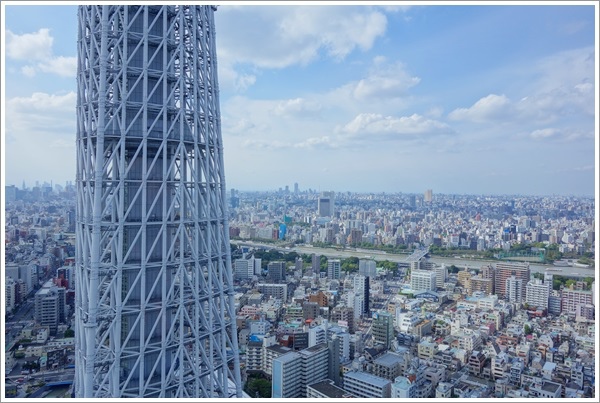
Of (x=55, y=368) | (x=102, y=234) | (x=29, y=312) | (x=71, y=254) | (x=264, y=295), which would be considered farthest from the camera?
(x=264, y=295)


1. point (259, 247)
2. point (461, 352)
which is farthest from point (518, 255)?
point (461, 352)

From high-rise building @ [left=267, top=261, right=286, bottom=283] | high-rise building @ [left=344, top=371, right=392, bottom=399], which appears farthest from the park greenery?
high-rise building @ [left=267, top=261, right=286, bottom=283]

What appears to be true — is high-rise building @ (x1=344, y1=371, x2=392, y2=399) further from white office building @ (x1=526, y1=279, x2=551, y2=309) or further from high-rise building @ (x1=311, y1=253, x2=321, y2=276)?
high-rise building @ (x1=311, y1=253, x2=321, y2=276)

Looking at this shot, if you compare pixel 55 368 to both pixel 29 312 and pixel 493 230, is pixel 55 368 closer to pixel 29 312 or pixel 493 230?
pixel 29 312

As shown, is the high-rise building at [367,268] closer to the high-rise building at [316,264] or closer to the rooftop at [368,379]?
the high-rise building at [316,264]

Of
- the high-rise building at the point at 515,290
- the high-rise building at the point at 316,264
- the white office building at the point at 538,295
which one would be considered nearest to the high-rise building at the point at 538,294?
the white office building at the point at 538,295
